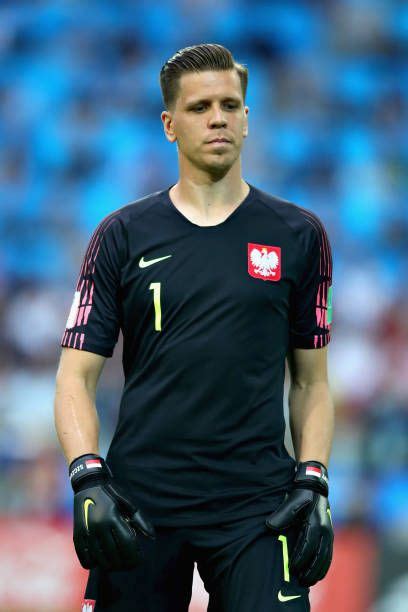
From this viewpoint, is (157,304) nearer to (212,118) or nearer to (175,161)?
(212,118)

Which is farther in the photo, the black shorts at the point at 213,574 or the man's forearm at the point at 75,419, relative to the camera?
the man's forearm at the point at 75,419

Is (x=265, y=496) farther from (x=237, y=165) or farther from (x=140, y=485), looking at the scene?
(x=237, y=165)

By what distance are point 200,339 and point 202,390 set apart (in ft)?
0.48

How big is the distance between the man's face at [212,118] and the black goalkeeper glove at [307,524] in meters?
0.99

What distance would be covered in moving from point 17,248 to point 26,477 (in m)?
2.73

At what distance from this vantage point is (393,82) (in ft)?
32.3

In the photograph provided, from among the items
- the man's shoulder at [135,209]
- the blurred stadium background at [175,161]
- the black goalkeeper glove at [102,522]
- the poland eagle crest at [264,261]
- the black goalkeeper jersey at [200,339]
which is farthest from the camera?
the blurred stadium background at [175,161]

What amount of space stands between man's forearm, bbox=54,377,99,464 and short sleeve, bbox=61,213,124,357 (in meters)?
0.13

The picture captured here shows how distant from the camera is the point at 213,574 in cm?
312

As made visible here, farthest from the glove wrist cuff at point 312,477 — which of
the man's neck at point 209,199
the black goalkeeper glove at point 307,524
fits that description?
the man's neck at point 209,199

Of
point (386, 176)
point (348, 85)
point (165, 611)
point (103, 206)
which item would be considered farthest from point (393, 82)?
point (165, 611)

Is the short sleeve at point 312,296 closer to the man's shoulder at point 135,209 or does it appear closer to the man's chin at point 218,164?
the man's chin at point 218,164

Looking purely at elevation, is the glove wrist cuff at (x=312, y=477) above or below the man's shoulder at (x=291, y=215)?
below

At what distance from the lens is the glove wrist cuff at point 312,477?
3213 millimetres
